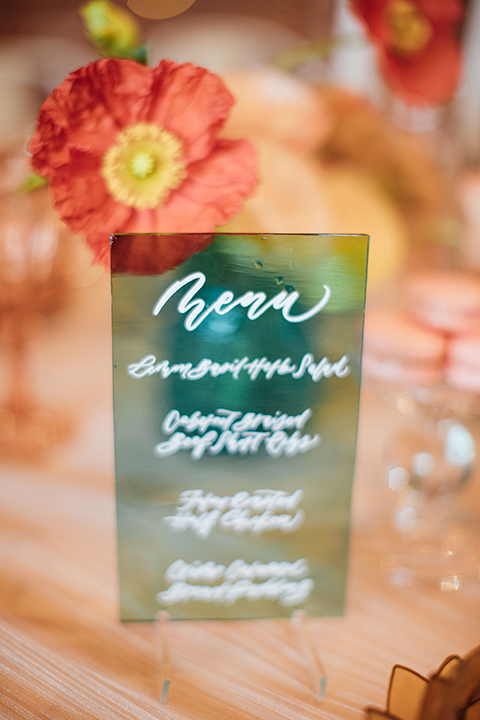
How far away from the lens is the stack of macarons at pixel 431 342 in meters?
0.46

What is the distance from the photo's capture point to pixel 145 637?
419mm

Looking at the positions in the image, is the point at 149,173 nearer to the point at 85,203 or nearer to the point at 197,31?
the point at 85,203

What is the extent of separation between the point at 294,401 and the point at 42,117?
232mm

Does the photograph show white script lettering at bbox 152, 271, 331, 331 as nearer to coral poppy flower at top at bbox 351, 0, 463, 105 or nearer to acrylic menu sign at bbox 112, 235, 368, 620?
acrylic menu sign at bbox 112, 235, 368, 620

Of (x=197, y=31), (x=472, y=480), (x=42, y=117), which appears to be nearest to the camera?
(x=42, y=117)

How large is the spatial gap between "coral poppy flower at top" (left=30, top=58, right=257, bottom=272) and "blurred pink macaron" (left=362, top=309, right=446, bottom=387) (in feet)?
0.64

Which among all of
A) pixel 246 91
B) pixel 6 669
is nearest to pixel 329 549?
pixel 6 669

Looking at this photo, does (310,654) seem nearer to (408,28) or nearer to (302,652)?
(302,652)

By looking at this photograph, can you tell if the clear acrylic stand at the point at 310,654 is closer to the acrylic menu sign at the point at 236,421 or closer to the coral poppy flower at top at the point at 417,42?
the acrylic menu sign at the point at 236,421

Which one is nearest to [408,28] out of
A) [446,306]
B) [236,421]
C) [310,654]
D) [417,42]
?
[417,42]

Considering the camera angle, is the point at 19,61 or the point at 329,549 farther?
the point at 19,61

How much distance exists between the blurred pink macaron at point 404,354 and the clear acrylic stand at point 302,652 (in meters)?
0.20

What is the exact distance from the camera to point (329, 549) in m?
0.42

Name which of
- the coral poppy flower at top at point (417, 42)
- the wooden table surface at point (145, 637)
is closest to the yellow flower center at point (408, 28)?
the coral poppy flower at top at point (417, 42)
